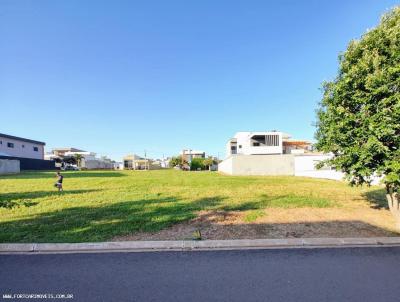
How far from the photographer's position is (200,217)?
7383mm

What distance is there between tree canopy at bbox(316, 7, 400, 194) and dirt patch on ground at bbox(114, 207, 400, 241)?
1265mm

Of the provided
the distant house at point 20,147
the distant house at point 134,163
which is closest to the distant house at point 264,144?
the distant house at point 20,147

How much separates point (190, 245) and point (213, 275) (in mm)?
1329

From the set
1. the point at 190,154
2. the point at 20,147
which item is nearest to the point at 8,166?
the point at 20,147

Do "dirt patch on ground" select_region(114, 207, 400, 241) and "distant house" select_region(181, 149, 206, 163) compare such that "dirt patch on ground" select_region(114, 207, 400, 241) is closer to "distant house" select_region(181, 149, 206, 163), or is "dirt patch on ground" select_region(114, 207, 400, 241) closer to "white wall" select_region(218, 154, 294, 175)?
"white wall" select_region(218, 154, 294, 175)

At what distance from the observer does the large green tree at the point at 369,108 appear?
540 centimetres

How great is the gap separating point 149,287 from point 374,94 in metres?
6.35

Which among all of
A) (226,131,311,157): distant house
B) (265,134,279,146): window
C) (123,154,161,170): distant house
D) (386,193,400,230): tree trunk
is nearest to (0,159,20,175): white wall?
(226,131,311,157): distant house

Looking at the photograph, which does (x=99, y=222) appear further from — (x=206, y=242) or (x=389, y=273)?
(x=389, y=273)

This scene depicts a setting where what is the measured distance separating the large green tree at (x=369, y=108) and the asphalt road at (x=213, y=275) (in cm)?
219

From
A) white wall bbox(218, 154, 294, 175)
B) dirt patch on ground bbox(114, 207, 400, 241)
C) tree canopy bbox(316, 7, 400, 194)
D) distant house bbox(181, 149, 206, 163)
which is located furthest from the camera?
distant house bbox(181, 149, 206, 163)

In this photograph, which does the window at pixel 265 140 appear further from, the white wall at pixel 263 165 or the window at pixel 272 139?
the white wall at pixel 263 165

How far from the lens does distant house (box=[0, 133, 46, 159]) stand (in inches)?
1618

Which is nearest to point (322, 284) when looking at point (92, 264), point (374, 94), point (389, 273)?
point (389, 273)
